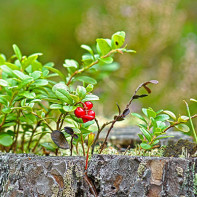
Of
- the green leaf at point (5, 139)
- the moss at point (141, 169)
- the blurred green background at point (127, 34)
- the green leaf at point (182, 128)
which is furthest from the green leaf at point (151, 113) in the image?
the blurred green background at point (127, 34)

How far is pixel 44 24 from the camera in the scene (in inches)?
207

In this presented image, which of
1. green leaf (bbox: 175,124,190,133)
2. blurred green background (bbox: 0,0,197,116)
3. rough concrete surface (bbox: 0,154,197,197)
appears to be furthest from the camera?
blurred green background (bbox: 0,0,197,116)

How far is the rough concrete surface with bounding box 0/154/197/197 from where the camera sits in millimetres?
909

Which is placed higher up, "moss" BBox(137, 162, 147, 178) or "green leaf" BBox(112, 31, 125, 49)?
"green leaf" BBox(112, 31, 125, 49)

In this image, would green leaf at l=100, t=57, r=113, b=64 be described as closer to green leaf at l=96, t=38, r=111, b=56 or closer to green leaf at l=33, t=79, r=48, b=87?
green leaf at l=96, t=38, r=111, b=56

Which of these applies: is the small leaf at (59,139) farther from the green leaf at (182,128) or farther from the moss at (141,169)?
the green leaf at (182,128)

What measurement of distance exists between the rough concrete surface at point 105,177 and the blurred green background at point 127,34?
179 centimetres

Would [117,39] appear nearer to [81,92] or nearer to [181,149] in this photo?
[81,92]

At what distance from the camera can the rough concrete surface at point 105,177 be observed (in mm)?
909

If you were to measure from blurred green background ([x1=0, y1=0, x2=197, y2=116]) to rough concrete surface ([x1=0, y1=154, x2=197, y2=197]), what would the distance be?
1.79 metres

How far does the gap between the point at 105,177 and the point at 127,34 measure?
3.14 meters

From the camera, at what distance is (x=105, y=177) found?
932 millimetres

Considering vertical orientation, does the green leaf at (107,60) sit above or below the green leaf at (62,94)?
above

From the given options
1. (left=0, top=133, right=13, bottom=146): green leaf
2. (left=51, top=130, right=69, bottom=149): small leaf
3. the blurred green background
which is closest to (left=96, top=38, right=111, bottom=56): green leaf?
(left=51, top=130, right=69, bottom=149): small leaf
